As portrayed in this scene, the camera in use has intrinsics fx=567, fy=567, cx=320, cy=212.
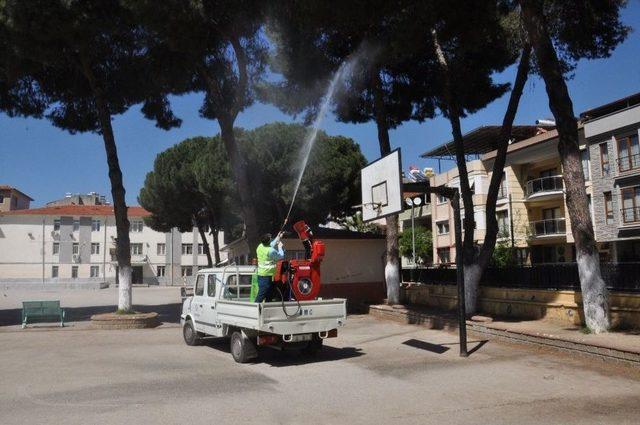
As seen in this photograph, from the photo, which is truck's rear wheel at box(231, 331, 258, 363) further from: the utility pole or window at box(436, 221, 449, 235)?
window at box(436, 221, 449, 235)

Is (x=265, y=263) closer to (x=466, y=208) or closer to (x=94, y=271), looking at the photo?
(x=466, y=208)

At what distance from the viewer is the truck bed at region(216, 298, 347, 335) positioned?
32.1 ft

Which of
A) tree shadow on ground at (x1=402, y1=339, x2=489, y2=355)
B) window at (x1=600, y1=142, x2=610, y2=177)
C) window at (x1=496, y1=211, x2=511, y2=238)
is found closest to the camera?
tree shadow on ground at (x1=402, y1=339, x2=489, y2=355)

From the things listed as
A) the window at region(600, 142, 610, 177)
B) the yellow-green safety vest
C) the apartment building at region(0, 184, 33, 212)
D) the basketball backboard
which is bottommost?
the yellow-green safety vest

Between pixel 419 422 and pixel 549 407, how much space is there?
176cm

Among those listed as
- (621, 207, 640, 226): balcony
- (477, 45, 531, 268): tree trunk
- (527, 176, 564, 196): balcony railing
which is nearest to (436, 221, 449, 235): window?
(527, 176, 564, 196): balcony railing

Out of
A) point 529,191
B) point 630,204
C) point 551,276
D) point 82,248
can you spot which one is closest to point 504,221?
point 529,191

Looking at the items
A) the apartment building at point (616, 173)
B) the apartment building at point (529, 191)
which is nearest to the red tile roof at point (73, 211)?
the apartment building at point (529, 191)

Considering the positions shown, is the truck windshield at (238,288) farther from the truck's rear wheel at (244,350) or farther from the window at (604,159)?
the window at (604,159)

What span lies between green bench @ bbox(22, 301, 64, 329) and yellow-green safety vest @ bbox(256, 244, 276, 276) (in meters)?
9.98

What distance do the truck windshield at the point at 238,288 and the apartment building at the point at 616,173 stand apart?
2580cm

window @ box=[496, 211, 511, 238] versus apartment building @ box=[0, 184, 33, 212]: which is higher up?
apartment building @ box=[0, 184, 33, 212]

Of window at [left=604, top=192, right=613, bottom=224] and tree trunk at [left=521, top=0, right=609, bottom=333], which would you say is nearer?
tree trunk at [left=521, top=0, right=609, bottom=333]

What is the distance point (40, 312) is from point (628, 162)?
30113mm
